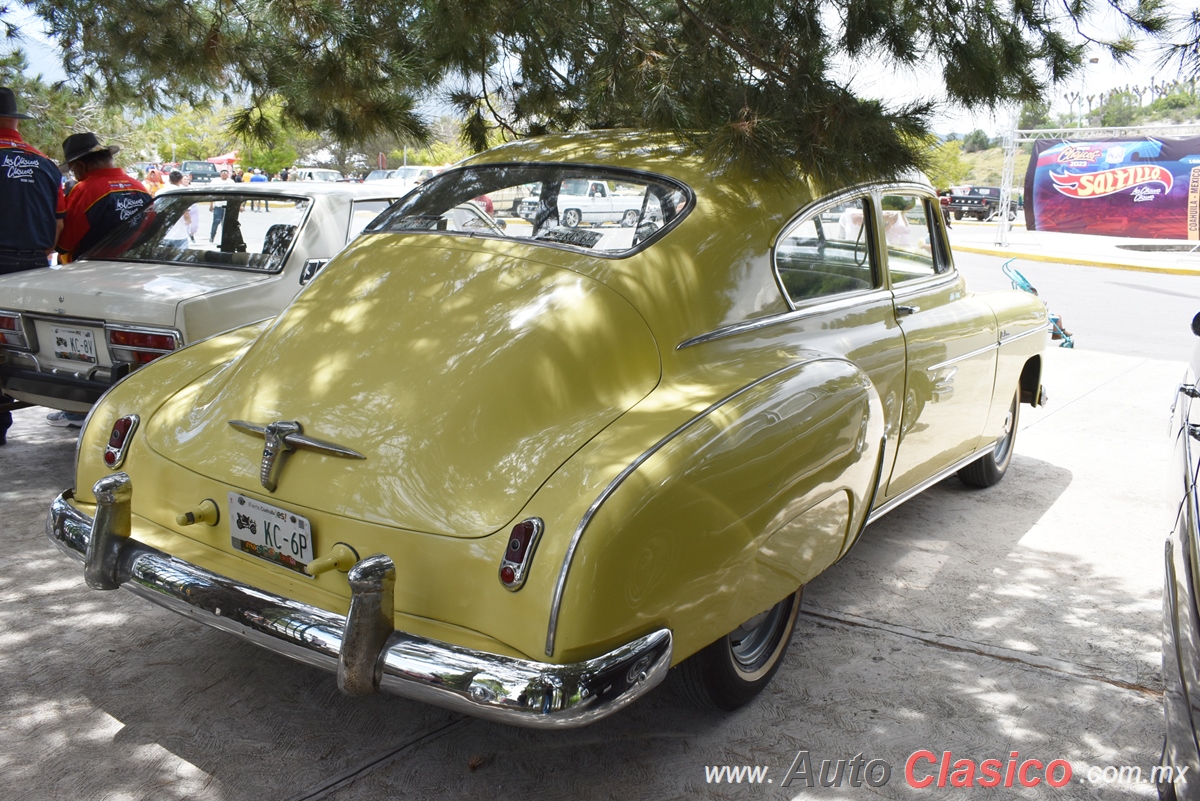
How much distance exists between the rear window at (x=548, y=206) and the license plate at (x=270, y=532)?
3.92 ft

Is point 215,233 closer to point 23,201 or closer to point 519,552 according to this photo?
point 23,201

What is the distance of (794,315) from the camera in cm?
336

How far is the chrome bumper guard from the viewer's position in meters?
2.19

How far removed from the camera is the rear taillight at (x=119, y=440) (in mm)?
3113

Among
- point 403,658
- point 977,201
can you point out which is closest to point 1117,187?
point 977,201

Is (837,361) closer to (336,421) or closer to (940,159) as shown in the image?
(940,159)

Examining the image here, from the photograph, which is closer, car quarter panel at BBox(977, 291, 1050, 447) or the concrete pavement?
car quarter panel at BBox(977, 291, 1050, 447)

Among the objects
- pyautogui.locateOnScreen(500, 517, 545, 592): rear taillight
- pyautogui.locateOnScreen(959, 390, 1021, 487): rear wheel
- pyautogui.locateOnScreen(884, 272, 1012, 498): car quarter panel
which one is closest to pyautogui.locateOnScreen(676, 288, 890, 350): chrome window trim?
pyautogui.locateOnScreen(884, 272, 1012, 498): car quarter panel

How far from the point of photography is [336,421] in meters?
2.75

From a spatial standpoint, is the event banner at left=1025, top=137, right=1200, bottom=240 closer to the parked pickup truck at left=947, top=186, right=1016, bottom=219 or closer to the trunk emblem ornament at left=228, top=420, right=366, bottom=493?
the parked pickup truck at left=947, top=186, right=1016, bottom=219

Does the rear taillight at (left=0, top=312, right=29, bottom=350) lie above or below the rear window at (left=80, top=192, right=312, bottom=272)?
below

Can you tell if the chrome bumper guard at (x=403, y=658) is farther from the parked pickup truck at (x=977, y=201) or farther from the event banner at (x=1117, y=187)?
the parked pickup truck at (x=977, y=201)

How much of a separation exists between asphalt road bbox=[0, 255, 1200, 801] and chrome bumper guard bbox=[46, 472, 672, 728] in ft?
1.68

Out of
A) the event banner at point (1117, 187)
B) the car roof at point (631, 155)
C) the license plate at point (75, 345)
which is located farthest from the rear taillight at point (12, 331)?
→ the event banner at point (1117, 187)
